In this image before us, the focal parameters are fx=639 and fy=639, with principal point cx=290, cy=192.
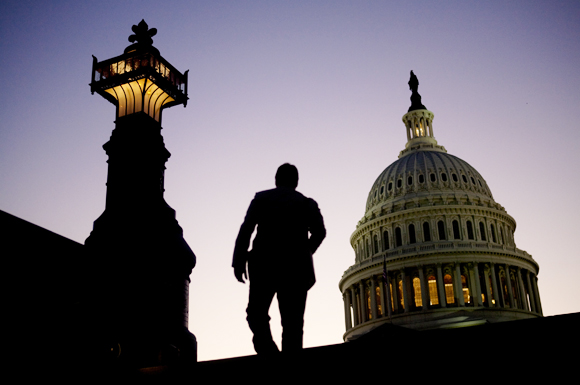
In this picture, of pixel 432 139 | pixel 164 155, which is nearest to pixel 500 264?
pixel 432 139

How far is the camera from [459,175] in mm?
92625

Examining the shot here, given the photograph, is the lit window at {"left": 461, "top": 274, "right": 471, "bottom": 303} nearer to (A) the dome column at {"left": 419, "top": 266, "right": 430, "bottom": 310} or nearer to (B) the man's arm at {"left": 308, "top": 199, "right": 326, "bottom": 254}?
(A) the dome column at {"left": 419, "top": 266, "right": 430, "bottom": 310}

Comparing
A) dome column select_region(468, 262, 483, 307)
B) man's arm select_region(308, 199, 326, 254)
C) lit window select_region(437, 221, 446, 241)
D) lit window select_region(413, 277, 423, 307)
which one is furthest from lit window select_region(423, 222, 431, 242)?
man's arm select_region(308, 199, 326, 254)

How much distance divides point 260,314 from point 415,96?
10821cm

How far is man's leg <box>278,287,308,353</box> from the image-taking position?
7509mm

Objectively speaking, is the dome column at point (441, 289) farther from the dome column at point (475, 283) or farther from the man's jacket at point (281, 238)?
the man's jacket at point (281, 238)

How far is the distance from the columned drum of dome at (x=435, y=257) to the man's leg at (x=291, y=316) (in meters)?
69.9

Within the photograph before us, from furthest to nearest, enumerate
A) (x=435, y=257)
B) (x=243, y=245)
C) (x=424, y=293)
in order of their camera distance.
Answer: (x=435, y=257) → (x=424, y=293) → (x=243, y=245)

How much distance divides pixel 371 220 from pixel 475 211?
14.4m

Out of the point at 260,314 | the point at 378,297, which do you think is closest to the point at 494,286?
the point at 378,297

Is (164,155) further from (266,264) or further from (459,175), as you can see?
(459,175)

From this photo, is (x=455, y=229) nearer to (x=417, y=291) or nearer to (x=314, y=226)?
(x=417, y=291)

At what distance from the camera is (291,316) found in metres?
7.58

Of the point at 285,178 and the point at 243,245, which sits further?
the point at 285,178
